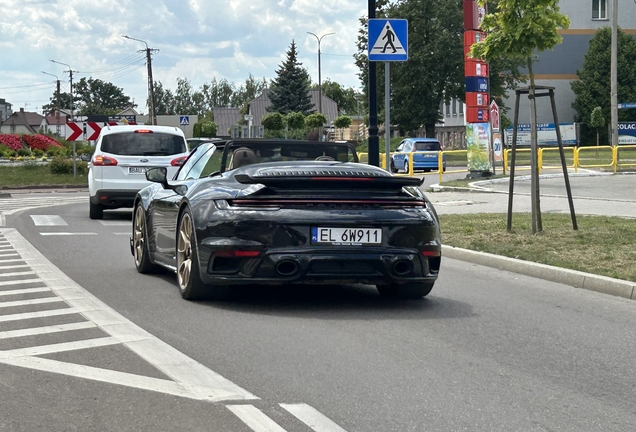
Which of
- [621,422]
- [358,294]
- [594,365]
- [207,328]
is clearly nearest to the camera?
[621,422]

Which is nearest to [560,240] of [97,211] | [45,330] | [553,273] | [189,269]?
[553,273]

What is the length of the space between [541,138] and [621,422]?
51.0 meters

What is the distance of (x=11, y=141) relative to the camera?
5634cm

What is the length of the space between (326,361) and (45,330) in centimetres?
212

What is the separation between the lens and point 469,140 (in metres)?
31.2

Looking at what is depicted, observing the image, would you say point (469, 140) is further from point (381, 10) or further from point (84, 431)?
point (381, 10)

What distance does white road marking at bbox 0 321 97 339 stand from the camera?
6910 mm

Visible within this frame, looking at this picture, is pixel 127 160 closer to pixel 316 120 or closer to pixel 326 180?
pixel 326 180

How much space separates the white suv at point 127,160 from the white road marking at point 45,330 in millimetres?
12395

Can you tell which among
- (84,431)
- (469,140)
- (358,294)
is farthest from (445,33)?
(84,431)

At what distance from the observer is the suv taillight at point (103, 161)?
1977 cm

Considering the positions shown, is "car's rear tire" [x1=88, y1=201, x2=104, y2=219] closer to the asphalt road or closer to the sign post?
the sign post

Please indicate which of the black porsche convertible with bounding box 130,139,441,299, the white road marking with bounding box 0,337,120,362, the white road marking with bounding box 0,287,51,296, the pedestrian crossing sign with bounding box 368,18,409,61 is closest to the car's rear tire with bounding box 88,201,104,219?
the pedestrian crossing sign with bounding box 368,18,409,61

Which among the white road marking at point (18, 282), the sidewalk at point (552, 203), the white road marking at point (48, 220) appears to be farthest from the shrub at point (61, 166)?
the white road marking at point (18, 282)
